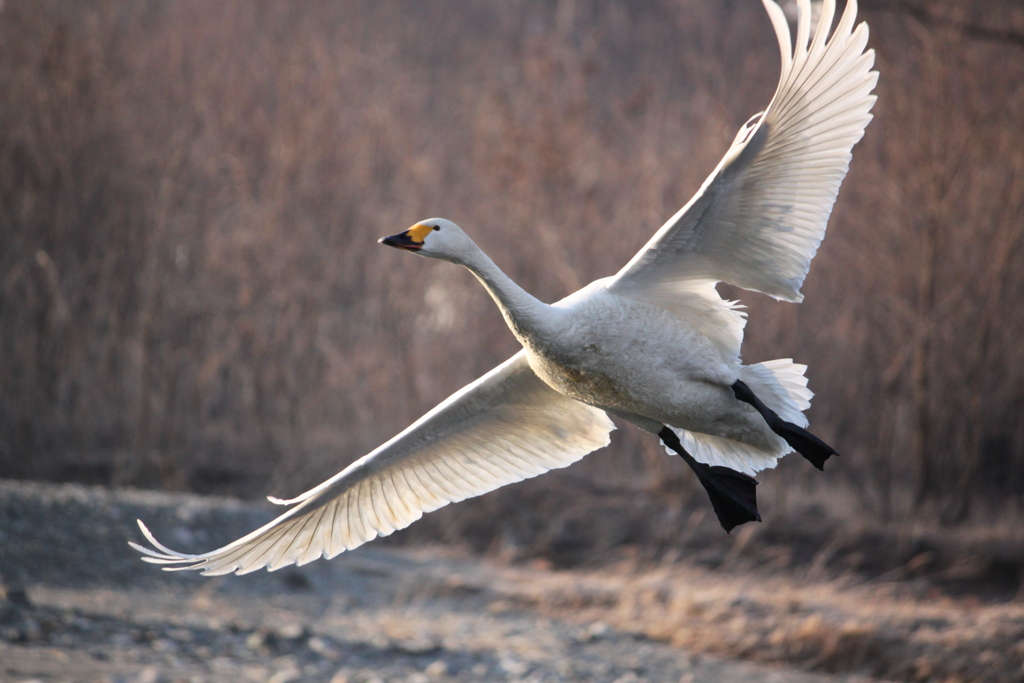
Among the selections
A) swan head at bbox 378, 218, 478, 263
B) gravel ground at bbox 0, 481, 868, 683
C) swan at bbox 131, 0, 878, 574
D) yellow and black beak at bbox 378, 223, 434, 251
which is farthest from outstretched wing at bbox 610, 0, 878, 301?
gravel ground at bbox 0, 481, 868, 683

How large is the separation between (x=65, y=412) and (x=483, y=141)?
677 centimetres

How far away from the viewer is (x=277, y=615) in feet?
28.7

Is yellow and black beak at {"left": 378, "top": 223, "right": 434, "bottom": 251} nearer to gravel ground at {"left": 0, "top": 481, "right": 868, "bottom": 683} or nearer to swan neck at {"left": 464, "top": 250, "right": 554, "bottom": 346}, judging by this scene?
swan neck at {"left": 464, "top": 250, "right": 554, "bottom": 346}

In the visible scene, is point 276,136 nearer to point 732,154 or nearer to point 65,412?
point 65,412

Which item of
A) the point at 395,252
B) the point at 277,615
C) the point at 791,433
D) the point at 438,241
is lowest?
the point at 277,615

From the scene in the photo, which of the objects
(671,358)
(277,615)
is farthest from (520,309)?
(277,615)

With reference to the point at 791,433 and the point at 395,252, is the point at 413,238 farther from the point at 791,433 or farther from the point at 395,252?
the point at 395,252

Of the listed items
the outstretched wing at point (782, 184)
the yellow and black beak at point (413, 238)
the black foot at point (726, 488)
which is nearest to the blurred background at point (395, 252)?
the outstretched wing at point (782, 184)

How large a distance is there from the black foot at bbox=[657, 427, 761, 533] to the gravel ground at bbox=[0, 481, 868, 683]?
2.65m

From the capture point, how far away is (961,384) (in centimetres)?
1080

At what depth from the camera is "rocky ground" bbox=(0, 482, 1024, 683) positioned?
7156 mm

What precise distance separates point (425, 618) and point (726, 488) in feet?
14.6

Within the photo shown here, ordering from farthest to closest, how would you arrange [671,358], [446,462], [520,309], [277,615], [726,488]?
[277,615], [446,462], [726,488], [671,358], [520,309]

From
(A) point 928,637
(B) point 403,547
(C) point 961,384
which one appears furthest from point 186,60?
(A) point 928,637
